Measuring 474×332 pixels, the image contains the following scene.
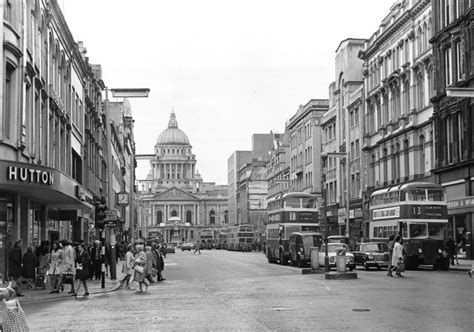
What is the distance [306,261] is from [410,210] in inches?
352

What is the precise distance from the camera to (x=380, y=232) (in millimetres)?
43625

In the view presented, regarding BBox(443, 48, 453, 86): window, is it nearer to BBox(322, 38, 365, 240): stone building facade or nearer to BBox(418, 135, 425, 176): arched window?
BBox(418, 135, 425, 176): arched window

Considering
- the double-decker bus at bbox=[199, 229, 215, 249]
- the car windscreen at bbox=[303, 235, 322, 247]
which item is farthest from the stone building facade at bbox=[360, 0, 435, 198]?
the double-decker bus at bbox=[199, 229, 215, 249]

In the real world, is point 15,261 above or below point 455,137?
below

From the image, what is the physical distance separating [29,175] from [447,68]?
34.0m

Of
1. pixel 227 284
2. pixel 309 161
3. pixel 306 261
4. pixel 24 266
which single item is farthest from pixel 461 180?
pixel 309 161

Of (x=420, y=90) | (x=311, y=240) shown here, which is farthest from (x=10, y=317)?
(x=420, y=90)

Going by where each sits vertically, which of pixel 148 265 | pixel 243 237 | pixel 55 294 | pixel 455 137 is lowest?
pixel 55 294

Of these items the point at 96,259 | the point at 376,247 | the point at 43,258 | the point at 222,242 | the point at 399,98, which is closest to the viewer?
the point at 43,258

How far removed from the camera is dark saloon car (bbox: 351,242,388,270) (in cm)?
4100

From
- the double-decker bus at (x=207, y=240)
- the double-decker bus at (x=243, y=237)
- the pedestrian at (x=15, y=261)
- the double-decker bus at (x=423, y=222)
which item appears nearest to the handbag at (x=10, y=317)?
the pedestrian at (x=15, y=261)

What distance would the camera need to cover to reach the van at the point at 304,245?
45969mm

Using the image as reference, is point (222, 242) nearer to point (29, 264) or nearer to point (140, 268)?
point (29, 264)

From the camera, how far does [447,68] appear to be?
169ft
